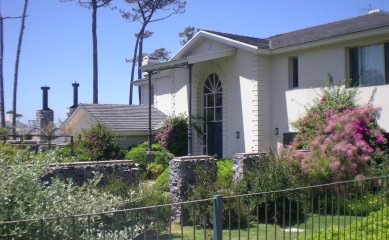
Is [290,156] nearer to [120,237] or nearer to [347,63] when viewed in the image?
[347,63]

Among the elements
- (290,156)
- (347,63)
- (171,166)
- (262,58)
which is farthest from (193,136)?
(171,166)

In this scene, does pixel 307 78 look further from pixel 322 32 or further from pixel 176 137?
pixel 176 137

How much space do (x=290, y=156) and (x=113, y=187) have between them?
5890 mm

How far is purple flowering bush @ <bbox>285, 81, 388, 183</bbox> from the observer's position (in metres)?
12.9

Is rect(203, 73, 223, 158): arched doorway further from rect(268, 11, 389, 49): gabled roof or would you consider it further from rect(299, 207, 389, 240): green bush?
rect(299, 207, 389, 240): green bush

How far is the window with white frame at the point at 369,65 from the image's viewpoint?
16438 mm

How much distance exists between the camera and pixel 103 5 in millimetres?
40062

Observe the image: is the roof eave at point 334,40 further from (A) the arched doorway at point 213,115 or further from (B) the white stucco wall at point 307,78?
(A) the arched doorway at point 213,115

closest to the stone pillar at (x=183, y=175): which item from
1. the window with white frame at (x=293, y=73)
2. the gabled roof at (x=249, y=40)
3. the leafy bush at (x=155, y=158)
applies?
the leafy bush at (x=155, y=158)

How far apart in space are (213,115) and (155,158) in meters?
3.42

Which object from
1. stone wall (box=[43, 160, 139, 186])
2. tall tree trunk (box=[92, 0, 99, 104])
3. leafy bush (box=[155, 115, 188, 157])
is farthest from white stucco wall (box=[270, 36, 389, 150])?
tall tree trunk (box=[92, 0, 99, 104])

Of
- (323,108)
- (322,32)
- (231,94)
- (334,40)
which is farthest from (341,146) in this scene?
(231,94)

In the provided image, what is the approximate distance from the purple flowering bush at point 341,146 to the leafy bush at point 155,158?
6225 millimetres

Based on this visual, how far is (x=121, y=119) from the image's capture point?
84.7ft
